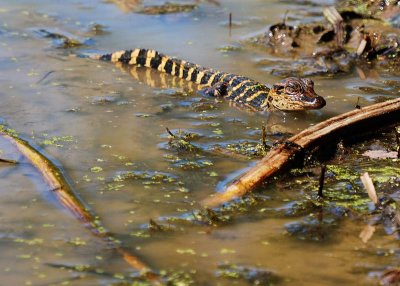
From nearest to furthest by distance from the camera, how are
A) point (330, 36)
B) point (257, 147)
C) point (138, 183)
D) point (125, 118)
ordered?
1. point (138, 183)
2. point (257, 147)
3. point (125, 118)
4. point (330, 36)

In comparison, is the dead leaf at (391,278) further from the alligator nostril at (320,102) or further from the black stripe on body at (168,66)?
the black stripe on body at (168,66)

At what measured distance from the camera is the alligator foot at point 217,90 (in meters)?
8.01

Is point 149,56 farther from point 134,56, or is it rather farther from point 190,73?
point 190,73

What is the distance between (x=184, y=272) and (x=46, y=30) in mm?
6888

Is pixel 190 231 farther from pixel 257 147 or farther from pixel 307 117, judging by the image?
pixel 307 117

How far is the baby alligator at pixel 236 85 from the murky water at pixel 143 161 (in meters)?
0.15

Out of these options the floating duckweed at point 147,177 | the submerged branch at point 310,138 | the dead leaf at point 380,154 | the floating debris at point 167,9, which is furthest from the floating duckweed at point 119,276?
the floating debris at point 167,9

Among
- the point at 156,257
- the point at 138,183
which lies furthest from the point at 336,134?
the point at 156,257

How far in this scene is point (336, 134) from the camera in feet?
18.5

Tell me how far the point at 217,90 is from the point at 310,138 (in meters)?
2.71

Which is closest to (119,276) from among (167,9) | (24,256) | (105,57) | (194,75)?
(24,256)

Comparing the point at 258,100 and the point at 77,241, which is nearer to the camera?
the point at 77,241

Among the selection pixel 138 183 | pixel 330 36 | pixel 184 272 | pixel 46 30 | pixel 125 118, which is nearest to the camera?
pixel 184 272

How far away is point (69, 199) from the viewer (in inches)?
193
